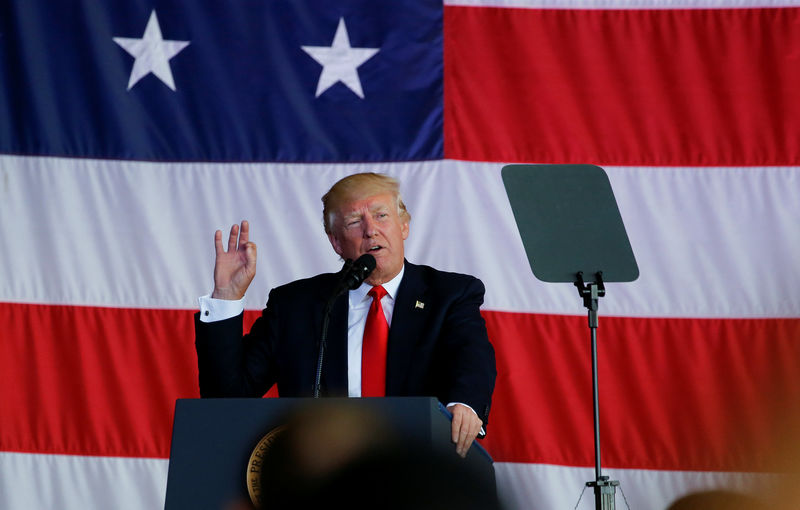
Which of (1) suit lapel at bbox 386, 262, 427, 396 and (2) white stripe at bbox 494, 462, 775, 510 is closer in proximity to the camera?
(1) suit lapel at bbox 386, 262, 427, 396

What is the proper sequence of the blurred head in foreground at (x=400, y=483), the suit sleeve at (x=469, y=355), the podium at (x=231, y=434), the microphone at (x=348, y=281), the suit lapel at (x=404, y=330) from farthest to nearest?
1. the suit lapel at (x=404, y=330)
2. the suit sleeve at (x=469, y=355)
3. the microphone at (x=348, y=281)
4. the podium at (x=231, y=434)
5. the blurred head in foreground at (x=400, y=483)

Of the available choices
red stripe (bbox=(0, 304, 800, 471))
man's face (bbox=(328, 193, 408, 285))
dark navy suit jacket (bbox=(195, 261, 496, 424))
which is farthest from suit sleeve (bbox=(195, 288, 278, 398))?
red stripe (bbox=(0, 304, 800, 471))

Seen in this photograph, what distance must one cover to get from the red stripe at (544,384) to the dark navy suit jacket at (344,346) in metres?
1.06

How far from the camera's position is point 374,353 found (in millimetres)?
2297

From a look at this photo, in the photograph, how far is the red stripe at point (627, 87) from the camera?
11.4 feet

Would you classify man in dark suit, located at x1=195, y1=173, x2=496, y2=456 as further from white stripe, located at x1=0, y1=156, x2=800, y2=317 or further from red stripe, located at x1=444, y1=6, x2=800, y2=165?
red stripe, located at x1=444, y1=6, x2=800, y2=165

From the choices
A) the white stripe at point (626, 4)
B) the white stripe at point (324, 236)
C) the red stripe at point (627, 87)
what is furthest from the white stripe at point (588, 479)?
the white stripe at point (626, 4)

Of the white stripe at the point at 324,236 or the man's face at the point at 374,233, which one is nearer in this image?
Answer: the man's face at the point at 374,233

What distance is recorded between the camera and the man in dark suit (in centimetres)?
216

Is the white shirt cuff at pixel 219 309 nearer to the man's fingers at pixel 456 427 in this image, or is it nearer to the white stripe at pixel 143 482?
the man's fingers at pixel 456 427

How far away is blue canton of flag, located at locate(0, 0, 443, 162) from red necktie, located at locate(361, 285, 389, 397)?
4.21ft

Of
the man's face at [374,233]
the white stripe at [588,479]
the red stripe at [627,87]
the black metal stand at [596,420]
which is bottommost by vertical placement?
the white stripe at [588,479]

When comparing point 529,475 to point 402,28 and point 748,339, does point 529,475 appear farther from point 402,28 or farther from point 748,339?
point 402,28

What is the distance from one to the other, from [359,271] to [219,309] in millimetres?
392
